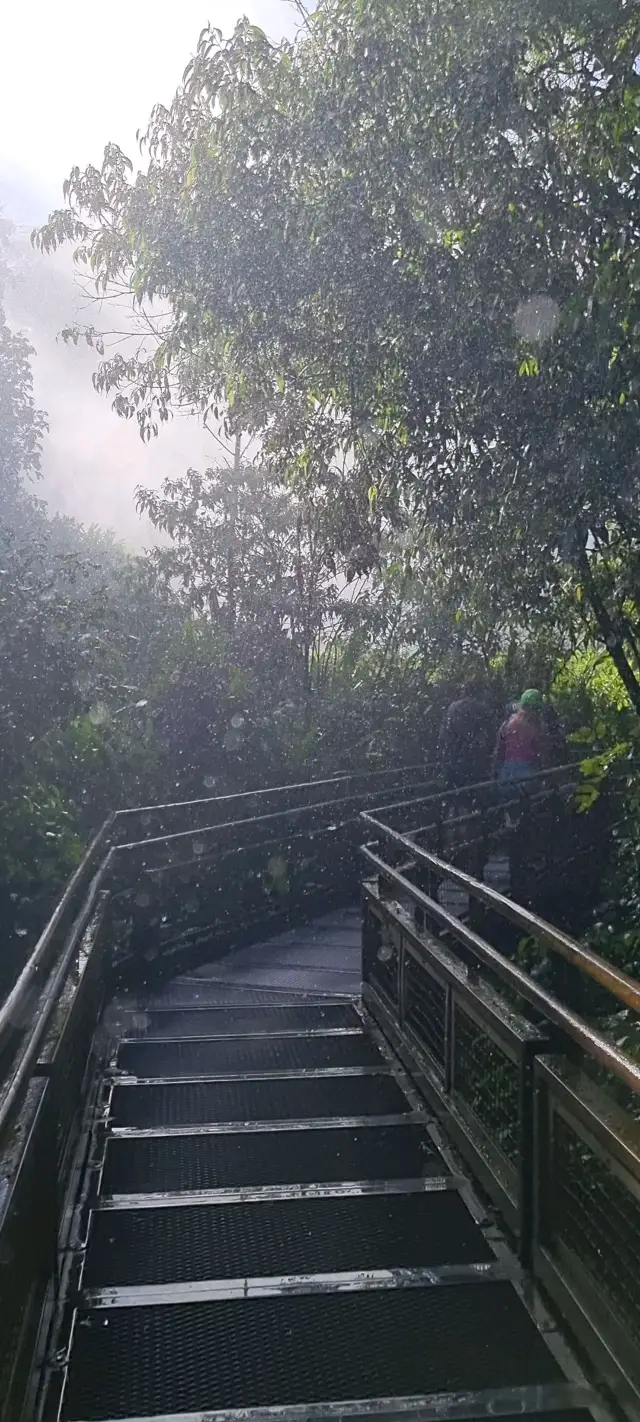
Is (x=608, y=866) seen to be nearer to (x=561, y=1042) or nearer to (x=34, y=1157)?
(x=561, y=1042)

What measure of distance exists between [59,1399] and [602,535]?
6.70m

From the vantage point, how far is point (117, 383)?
16.4m

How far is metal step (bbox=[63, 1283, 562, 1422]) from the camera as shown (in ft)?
10.8

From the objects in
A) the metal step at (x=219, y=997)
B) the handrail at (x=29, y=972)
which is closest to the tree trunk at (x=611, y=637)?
the metal step at (x=219, y=997)

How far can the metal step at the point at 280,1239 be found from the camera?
4.04m

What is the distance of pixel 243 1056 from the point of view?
269 inches

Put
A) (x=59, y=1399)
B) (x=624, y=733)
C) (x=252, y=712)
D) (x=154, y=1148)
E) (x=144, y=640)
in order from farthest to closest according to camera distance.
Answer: (x=144, y=640) → (x=252, y=712) → (x=624, y=733) → (x=154, y=1148) → (x=59, y=1399)

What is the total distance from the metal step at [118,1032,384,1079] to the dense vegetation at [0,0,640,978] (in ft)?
6.01

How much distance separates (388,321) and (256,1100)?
5409 millimetres

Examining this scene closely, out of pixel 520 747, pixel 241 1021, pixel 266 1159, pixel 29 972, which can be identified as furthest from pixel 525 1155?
pixel 520 747

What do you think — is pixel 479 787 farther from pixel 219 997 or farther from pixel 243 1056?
pixel 243 1056

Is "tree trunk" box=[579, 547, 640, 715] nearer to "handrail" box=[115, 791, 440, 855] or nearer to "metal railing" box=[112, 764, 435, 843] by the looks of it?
"handrail" box=[115, 791, 440, 855]

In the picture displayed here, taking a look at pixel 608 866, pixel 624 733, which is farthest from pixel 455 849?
pixel 608 866

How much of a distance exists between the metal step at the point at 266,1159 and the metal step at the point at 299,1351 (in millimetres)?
1049
